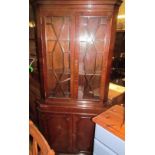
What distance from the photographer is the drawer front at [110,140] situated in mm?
1038

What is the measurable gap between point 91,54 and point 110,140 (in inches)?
41.0

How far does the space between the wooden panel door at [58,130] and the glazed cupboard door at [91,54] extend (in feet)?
1.19

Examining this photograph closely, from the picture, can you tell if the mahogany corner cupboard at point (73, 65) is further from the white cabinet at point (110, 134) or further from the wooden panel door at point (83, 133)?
the white cabinet at point (110, 134)

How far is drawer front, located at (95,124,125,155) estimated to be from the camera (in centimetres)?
104

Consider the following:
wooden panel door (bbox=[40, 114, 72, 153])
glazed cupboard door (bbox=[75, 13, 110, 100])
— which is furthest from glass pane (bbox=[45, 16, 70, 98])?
wooden panel door (bbox=[40, 114, 72, 153])

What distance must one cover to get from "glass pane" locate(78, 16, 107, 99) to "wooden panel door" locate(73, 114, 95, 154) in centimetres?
27

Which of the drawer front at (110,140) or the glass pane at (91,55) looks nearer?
the drawer front at (110,140)

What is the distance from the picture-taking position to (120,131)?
1041 millimetres

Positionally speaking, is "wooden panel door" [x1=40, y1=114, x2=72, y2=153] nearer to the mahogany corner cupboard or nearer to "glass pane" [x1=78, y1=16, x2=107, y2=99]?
the mahogany corner cupboard

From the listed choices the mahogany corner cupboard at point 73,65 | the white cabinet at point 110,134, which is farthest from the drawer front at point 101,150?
the mahogany corner cupboard at point 73,65

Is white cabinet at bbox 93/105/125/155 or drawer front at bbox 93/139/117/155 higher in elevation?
white cabinet at bbox 93/105/125/155

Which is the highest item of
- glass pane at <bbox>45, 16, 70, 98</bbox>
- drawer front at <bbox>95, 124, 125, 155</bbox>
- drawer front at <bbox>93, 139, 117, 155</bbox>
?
glass pane at <bbox>45, 16, 70, 98</bbox>
